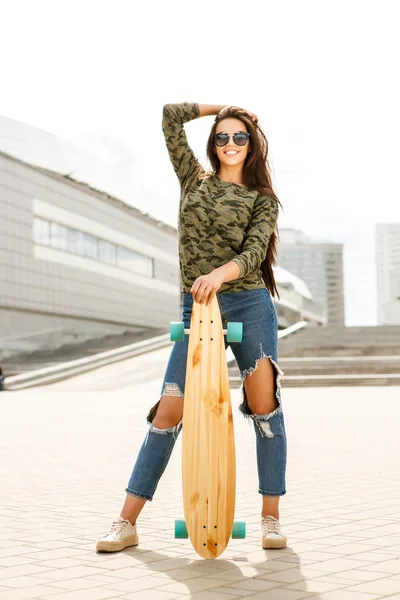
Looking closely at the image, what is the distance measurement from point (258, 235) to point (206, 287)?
0.42 m

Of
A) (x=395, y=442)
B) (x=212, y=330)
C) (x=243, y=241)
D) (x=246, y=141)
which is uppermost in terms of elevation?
(x=246, y=141)

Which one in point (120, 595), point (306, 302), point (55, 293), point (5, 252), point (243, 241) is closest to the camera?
point (120, 595)

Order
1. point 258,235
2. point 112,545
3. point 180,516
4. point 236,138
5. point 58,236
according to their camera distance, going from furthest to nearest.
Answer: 1. point 58,236
2. point 180,516
3. point 236,138
4. point 258,235
5. point 112,545

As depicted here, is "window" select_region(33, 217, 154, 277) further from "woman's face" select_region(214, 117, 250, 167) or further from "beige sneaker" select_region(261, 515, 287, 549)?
"beige sneaker" select_region(261, 515, 287, 549)

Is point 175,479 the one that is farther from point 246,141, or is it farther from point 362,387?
point 362,387

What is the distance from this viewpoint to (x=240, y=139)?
13.4 feet

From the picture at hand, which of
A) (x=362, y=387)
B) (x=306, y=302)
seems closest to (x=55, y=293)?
(x=362, y=387)

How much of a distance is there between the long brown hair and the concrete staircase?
16.2 m

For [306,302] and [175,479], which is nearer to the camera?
[175,479]

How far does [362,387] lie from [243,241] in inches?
721

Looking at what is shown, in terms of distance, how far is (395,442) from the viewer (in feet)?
30.9

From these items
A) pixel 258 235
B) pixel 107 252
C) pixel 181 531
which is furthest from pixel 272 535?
pixel 107 252

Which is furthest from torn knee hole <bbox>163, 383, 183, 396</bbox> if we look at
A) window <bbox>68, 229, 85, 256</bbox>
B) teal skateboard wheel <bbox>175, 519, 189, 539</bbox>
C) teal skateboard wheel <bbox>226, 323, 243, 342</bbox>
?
window <bbox>68, 229, 85, 256</bbox>

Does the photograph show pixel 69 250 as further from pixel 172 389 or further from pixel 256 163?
pixel 172 389
